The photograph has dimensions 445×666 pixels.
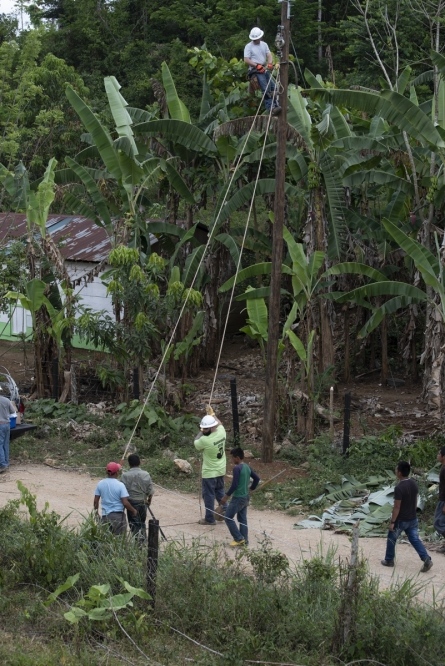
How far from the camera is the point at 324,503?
11.4 metres

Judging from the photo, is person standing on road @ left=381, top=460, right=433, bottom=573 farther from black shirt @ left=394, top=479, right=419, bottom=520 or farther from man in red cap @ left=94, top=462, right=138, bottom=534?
man in red cap @ left=94, top=462, right=138, bottom=534

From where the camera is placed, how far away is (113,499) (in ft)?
30.0

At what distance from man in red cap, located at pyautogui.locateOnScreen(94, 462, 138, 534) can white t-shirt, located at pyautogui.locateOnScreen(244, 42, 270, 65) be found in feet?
25.5

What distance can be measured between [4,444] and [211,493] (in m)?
3.69

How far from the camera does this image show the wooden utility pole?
40.7ft


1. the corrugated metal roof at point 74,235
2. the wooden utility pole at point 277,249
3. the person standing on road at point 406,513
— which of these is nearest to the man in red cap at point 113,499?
the person standing on road at point 406,513

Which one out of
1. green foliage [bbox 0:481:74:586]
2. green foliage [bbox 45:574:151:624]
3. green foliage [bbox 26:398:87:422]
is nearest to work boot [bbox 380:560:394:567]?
green foliage [bbox 45:574:151:624]

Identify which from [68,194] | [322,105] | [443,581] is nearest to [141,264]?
[68,194]

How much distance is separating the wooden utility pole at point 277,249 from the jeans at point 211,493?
8.36ft

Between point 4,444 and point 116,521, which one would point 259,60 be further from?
point 116,521

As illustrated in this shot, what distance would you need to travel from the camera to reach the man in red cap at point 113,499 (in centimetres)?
913

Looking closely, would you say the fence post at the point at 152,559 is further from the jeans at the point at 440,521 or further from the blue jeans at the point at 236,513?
the jeans at the point at 440,521

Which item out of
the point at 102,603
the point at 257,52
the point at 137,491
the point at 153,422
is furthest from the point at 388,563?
the point at 257,52

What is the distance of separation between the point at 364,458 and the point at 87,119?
7.37m
